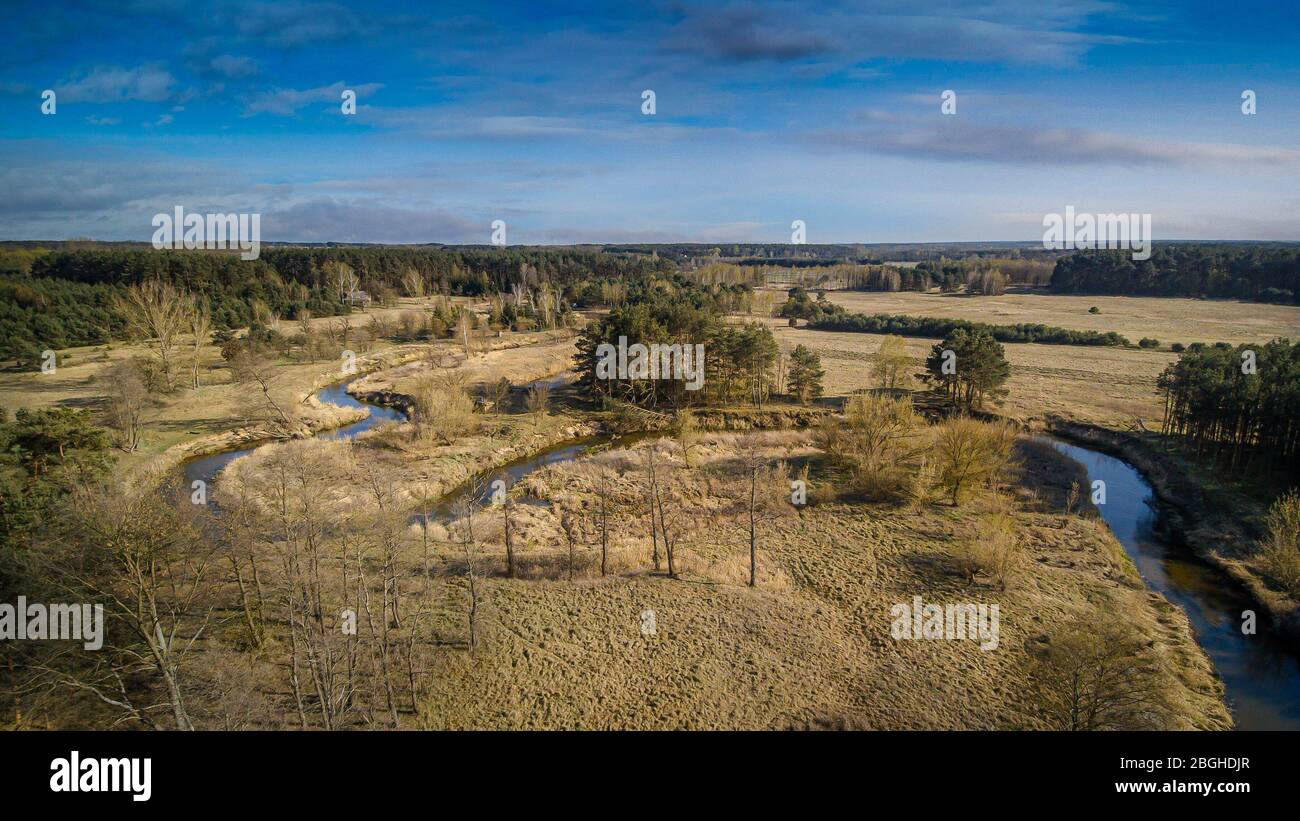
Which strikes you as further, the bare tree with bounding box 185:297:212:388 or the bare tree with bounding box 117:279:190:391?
the bare tree with bounding box 185:297:212:388

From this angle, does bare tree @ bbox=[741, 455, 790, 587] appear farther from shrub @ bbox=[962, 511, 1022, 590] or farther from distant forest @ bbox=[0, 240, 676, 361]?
distant forest @ bbox=[0, 240, 676, 361]

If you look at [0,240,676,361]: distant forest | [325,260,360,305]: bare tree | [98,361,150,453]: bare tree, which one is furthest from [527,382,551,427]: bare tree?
[325,260,360,305]: bare tree

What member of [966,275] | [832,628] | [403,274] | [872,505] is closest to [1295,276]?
[966,275]

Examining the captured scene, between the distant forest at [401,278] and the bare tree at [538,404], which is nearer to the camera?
the bare tree at [538,404]

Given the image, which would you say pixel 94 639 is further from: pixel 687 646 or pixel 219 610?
pixel 687 646

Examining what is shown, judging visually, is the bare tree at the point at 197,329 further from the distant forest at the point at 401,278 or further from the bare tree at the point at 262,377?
the distant forest at the point at 401,278

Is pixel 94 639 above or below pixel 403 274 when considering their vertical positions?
below

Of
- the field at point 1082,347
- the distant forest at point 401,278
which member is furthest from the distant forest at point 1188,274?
the field at point 1082,347

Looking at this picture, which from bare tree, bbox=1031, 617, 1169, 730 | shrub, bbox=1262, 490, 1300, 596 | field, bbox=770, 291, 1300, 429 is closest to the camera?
bare tree, bbox=1031, 617, 1169, 730
